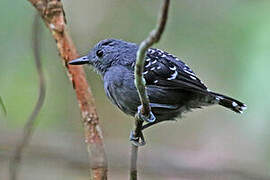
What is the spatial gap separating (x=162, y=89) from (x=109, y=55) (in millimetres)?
565

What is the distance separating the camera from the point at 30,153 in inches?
142

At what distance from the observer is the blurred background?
4855 millimetres

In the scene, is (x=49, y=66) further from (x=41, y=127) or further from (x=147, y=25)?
(x=147, y=25)

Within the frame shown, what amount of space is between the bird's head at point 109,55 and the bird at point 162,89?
0.04 metres

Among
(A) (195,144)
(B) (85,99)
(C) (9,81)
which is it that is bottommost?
(A) (195,144)

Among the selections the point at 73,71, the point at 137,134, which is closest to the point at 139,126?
the point at 137,134

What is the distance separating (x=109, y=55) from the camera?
4094 mm

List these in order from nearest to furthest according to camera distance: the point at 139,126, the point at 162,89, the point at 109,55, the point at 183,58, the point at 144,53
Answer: the point at 144,53, the point at 139,126, the point at 162,89, the point at 109,55, the point at 183,58

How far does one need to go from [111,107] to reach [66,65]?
102 inches

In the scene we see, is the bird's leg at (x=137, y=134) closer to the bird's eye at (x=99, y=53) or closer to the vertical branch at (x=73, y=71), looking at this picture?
the vertical branch at (x=73, y=71)

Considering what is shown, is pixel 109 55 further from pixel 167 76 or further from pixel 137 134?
pixel 137 134

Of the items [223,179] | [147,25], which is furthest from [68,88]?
[223,179]

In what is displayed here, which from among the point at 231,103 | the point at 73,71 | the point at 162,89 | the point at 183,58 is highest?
the point at 73,71

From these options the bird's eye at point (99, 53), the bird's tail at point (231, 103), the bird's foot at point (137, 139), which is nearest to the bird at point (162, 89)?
the bird's tail at point (231, 103)
